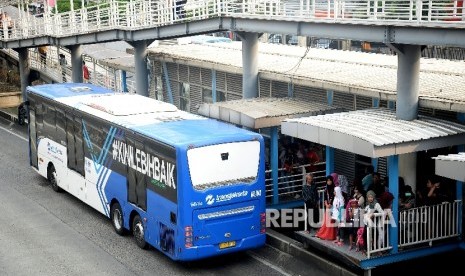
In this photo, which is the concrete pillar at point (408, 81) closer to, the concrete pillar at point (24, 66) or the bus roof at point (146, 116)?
the bus roof at point (146, 116)

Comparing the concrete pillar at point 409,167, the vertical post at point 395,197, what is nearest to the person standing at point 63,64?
the concrete pillar at point 409,167

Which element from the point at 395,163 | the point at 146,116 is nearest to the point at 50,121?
the point at 146,116

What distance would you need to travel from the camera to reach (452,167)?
13617 millimetres

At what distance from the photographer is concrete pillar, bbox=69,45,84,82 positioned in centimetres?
3431

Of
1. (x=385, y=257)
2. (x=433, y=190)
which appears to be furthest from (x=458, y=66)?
(x=385, y=257)

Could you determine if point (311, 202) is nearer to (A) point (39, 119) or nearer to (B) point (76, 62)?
(A) point (39, 119)

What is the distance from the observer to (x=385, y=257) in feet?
53.3

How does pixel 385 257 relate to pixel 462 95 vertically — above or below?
below

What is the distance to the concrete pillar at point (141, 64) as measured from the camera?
2962 centimetres

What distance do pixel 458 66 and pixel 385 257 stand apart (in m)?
8.56

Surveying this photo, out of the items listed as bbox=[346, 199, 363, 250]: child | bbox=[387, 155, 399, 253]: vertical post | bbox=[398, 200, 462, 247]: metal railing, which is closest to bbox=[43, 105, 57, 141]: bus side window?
bbox=[346, 199, 363, 250]: child

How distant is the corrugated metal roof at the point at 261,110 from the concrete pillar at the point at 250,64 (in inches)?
52.0

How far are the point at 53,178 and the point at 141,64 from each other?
7184 mm

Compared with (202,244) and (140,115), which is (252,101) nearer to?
(140,115)
